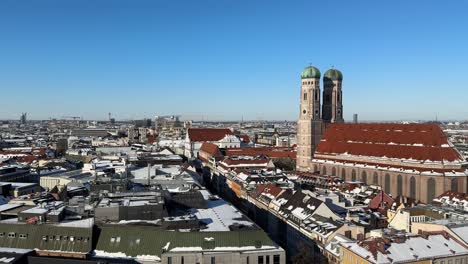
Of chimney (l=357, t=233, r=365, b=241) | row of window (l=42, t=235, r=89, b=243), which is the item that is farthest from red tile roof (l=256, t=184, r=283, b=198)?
row of window (l=42, t=235, r=89, b=243)

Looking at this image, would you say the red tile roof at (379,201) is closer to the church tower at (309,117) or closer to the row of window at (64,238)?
the church tower at (309,117)

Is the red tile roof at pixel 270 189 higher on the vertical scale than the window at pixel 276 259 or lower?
higher

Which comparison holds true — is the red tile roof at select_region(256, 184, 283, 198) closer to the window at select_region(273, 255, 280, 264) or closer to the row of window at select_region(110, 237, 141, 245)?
the window at select_region(273, 255, 280, 264)

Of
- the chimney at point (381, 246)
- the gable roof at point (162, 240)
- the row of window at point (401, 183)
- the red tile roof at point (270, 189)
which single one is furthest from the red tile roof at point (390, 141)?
the gable roof at point (162, 240)

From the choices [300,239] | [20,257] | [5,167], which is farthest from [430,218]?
[5,167]

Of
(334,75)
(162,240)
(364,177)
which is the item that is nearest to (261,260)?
(162,240)

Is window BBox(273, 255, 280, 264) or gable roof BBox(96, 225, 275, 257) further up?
gable roof BBox(96, 225, 275, 257)
